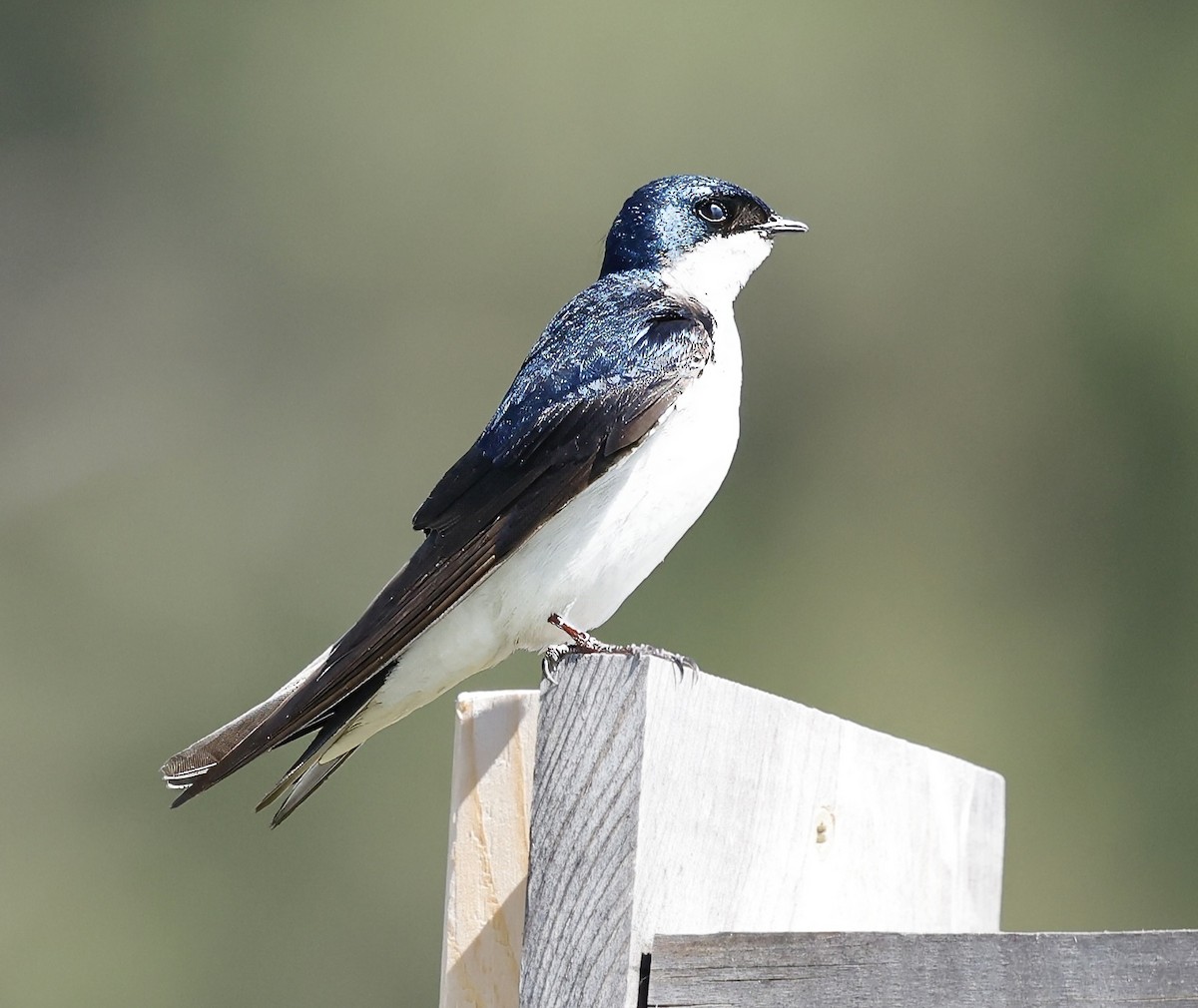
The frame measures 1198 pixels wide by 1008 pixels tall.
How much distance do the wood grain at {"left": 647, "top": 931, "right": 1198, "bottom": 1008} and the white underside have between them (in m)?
0.80

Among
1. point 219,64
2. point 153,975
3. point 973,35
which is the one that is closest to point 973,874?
point 153,975

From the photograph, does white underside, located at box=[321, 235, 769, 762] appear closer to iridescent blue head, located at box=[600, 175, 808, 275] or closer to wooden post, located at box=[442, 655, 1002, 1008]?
wooden post, located at box=[442, 655, 1002, 1008]

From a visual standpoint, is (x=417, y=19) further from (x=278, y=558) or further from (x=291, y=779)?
(x=291, y=779)

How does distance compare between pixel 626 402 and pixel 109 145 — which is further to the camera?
pixel 109 145

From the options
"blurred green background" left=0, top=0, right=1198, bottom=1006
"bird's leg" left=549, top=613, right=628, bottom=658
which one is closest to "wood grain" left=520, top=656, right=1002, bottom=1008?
"bird's leg" left=549, top=613, right=628, bottom=658

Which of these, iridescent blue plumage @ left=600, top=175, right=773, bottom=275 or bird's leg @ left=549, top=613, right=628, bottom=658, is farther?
iridescent blue plumage @ left=600, top=175, right=773, bottom=275

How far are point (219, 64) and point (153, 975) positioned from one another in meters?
3.90

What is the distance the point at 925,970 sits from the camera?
1635mm

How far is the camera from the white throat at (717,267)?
3061 mm

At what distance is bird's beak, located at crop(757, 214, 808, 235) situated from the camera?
3.24 meters

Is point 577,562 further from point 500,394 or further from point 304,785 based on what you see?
point 500,394

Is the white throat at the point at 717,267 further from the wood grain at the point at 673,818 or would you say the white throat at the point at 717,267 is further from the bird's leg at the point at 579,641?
the wood grain at the point at 673,818

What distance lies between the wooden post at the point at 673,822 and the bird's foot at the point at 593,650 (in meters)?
0.02

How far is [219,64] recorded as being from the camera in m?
8.86
